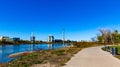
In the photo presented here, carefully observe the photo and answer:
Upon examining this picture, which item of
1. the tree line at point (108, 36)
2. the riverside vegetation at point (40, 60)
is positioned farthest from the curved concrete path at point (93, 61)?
the tree line at point (108, 36)

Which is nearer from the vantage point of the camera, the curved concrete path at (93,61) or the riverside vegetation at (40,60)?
the curved concrete path at (93,61)

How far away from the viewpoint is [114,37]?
118 meters

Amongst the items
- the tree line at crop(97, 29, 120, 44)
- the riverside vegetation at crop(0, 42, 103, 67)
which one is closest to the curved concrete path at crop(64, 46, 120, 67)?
the riverside vegetation at crop(0, 42, 103, 67)

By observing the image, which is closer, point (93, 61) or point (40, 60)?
point (93, 61)

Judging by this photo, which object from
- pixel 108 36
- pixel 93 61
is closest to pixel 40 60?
pixel 93 61

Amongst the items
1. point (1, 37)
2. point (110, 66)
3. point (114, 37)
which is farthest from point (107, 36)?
point (110, 66)

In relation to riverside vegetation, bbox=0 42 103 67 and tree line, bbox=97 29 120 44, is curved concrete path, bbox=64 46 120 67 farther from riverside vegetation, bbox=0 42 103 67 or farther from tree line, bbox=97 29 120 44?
tree line, bbox=97 29 120 44

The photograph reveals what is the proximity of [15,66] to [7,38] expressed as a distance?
180 meters

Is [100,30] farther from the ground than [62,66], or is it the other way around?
[100,30]

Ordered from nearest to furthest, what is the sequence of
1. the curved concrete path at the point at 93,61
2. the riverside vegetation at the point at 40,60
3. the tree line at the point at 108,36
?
the curved concrete path at the point at 93,61 < the riverside vegetation at the point at 40,60 < the tree line at the point at 108,36

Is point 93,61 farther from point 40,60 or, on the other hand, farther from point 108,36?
point 108,36

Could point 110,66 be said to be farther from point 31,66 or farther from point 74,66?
point 31,66

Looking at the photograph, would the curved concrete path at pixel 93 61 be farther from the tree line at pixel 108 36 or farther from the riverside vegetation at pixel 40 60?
the tree line at pixel 108 36

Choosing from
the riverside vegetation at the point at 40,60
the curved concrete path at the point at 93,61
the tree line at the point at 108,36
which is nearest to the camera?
the curved concrete path at the point at 93,61
